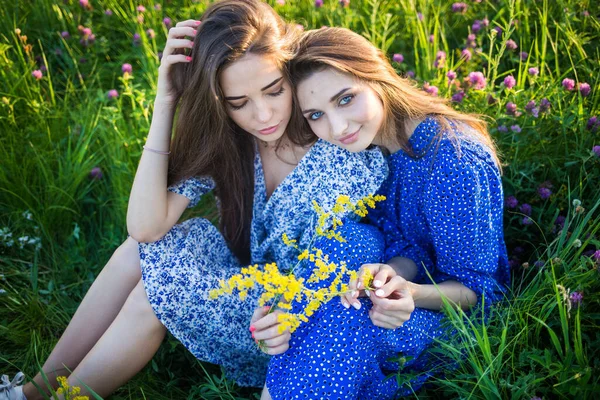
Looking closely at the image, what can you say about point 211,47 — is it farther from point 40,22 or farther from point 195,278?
point 40,22

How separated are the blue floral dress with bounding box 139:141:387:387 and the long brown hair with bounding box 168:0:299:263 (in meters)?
0.06

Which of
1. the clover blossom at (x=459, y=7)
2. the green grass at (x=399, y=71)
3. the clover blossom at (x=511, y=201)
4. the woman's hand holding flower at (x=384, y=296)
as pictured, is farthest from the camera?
the clover blossom at (x=459, y=7)

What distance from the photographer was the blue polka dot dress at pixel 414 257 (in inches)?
72.4

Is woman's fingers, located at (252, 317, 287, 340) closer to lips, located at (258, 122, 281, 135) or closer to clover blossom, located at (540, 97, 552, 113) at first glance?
lips, located at (258, 122, 281, 135)

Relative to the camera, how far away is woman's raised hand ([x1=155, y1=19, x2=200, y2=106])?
6.99ft

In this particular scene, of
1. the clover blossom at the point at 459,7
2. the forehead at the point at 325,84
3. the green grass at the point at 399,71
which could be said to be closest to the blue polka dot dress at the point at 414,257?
the green grass at the point at 399,71

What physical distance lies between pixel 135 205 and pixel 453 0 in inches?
86.4

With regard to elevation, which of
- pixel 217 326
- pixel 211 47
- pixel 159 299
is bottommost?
pixel 217 326

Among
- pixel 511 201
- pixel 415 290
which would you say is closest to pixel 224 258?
pixel 415 290

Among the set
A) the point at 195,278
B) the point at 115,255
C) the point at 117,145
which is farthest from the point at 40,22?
the point at 195,278

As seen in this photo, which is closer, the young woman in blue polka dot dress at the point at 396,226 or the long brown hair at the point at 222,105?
the young woman in blue polka dot dress at the point at 396,226

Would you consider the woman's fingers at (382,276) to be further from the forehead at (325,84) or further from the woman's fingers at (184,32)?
the woman's fingers at (184,32)

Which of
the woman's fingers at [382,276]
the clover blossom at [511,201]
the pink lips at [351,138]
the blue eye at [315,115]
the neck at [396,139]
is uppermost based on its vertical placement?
the blue eye at [315,115]

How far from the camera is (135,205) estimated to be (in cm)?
226
